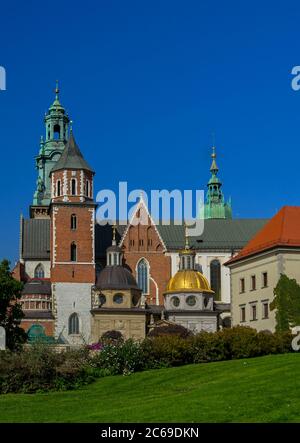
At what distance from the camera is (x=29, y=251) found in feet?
302

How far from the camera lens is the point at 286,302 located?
58.9m

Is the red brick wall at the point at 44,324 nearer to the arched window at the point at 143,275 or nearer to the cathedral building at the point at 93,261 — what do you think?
the cathedral building at the point at 93,261

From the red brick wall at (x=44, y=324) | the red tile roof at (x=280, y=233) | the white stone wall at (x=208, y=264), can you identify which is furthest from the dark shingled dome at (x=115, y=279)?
the red tile roof at (x=280, y=233)

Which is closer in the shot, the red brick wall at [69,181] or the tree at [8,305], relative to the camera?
the tree at [8,305]

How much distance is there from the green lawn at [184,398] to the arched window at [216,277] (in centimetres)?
5922

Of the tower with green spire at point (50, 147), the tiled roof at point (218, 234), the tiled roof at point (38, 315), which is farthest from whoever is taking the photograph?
the tower with green spire at point (50, 147)

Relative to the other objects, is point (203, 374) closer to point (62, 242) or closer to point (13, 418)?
point (13, 418)

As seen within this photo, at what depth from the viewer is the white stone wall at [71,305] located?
80.5m

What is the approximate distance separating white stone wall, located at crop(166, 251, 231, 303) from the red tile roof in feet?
82.8

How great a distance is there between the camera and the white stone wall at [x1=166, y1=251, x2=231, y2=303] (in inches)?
3610

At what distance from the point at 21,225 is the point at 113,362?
61602mm
